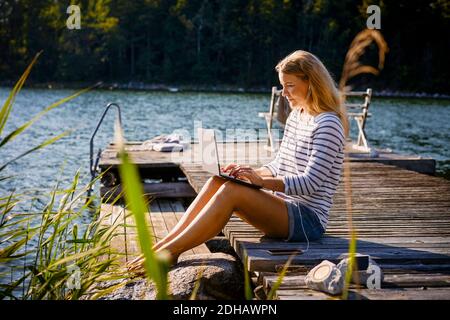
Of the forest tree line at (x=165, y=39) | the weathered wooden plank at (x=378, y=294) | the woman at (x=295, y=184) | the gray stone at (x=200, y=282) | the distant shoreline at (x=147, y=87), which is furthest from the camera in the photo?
the forest tree line at (x=165, y=39)

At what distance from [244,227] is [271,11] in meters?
59.7

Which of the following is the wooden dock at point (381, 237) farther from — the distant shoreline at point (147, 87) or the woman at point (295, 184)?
the distant shoreline at point (147, 87)

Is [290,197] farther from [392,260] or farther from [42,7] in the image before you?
[42,7]

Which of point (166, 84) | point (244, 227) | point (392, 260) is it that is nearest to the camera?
point (392, 260)

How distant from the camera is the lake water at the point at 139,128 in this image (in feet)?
46.9

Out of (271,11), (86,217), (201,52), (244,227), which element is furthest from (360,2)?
(244,227)

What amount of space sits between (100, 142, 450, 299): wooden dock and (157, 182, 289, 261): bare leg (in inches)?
6.6

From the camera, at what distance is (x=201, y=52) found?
6600cm

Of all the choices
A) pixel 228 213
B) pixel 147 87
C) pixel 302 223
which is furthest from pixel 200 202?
pixel 147 87

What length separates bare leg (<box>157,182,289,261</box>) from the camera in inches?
150

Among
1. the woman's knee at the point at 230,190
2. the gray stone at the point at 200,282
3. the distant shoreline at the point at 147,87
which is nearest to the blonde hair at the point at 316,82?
the woman's knee at the point at 230,190

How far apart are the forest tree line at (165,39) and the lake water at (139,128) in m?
21.7

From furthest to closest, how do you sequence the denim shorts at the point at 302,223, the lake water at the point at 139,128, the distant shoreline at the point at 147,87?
1. the distant shoreline at the point at 147,87
2. the lake water at the point at 139,128
3. the denim shorts at the point at 302,223

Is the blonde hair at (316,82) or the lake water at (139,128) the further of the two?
Result: the lake water at (139,128)
